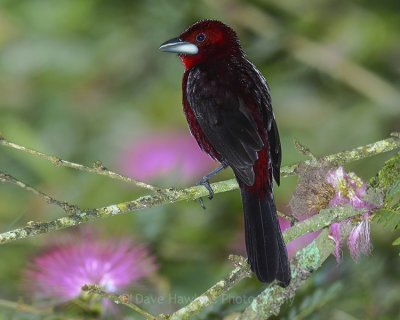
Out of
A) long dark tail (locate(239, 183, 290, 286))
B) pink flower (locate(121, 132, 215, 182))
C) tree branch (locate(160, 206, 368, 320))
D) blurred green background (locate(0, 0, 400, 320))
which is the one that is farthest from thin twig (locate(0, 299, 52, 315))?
pink flower (locate(121, 132, 215, 182))

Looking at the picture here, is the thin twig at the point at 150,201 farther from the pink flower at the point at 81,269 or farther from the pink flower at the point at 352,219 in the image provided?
the pink flower at the point at 81,269

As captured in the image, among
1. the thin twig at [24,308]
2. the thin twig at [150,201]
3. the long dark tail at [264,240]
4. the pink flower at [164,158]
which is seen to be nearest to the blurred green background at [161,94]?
the pink flower at [164,158]

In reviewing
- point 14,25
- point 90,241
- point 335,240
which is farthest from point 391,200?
point 14,25

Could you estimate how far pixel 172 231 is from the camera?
3.31 metres

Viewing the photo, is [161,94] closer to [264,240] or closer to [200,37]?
[200,37]

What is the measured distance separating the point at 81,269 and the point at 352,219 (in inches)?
33.9

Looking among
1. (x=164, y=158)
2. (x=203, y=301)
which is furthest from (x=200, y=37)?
(x=203, y=301)

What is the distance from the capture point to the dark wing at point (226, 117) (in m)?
2.32

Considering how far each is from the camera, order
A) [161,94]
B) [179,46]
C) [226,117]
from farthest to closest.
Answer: [161,94], [179,46], [226,117]

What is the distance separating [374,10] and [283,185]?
3.90 feet

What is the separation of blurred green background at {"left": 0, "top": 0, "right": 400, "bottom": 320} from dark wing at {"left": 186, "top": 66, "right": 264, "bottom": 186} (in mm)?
451

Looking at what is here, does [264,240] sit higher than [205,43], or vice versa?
[205,43]

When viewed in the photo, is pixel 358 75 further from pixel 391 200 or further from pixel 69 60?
pixel 391 200

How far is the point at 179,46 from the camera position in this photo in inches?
111
